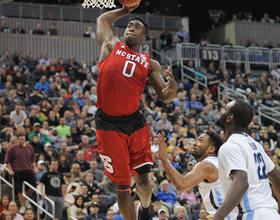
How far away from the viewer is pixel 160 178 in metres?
12.5

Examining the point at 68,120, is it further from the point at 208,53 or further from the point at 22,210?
the point at 208,53

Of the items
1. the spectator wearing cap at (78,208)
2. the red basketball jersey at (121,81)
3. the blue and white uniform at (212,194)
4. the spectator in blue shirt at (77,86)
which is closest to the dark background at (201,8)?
the spectator in blue shirt at (77,86)

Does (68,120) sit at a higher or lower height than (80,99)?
lower

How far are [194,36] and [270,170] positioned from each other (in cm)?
2328

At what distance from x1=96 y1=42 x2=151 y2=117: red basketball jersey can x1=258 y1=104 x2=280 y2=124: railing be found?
45.6 ft

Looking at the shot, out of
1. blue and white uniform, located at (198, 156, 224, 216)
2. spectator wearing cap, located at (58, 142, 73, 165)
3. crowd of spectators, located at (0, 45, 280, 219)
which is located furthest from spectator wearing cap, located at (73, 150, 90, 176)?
blue and white uniform, located at (198, 156, 224, 216)

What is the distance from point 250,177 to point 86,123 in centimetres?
1052

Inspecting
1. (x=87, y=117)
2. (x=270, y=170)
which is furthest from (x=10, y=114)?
(x=270, y=170)

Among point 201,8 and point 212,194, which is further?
point 201,8

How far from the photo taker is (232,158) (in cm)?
389

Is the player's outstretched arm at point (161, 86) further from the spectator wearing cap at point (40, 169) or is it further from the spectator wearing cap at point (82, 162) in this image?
the spectator wearing cap at point (82, 162)

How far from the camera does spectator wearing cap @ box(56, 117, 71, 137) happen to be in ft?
43.8

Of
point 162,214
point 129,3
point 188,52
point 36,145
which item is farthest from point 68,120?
point 188,52

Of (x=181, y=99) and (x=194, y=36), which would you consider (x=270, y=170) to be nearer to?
(x=181, y=99)
